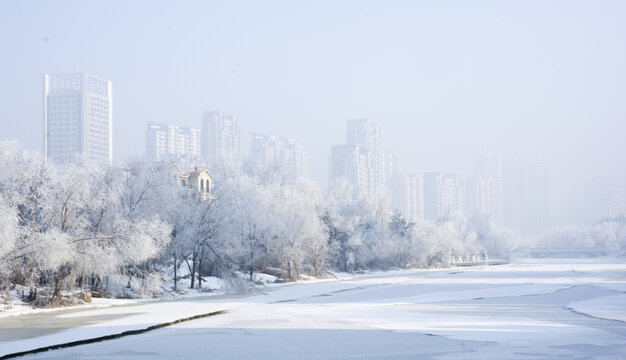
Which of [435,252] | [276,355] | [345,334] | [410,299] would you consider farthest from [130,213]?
[435,252]

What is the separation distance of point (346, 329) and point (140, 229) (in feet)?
46.5

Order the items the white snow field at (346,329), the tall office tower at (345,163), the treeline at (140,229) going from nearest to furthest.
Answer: the white snow field at (346,329) → the treeline at (140,229) → the tall office tower at (345,163)

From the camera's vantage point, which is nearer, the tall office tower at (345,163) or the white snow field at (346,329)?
the white snow field at (346,329)

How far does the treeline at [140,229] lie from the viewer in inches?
1232

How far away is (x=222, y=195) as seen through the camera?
4847 cm

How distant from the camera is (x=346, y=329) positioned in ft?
77.9

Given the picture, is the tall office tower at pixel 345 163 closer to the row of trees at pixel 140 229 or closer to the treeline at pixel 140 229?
the row of trees at pixel 140 229

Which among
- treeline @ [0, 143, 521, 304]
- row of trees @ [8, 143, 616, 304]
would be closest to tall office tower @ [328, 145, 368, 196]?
row of trees @ [8, 143, 616, 304]

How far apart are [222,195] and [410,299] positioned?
16.4 m

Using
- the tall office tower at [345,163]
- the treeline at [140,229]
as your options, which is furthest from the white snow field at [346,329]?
the tall office tower at [345,163]

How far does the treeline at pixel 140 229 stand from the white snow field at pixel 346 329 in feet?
8.37

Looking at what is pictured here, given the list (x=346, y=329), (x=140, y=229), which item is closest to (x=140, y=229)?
(x=140, y=229)

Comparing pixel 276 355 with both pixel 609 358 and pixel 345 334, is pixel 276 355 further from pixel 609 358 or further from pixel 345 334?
pixel 609 358

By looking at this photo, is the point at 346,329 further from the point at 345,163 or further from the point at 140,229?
the point at 345,163
